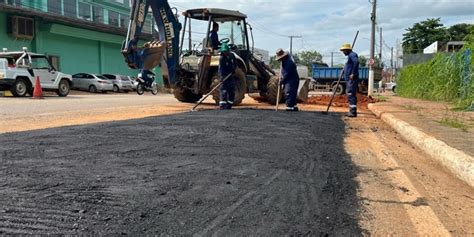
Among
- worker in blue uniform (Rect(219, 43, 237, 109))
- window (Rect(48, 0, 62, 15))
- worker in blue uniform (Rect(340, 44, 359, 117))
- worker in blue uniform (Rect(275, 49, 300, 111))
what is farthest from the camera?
window (Rect(48, 0, 62, 15))

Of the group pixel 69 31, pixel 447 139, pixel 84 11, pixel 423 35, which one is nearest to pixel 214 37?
pixel 447 139

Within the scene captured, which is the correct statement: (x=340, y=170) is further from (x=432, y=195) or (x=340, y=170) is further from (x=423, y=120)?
(x=423, y=120)

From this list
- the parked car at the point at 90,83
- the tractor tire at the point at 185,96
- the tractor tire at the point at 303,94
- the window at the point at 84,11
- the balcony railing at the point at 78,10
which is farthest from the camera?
the window at the point at 84,11

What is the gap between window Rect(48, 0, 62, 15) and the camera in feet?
106

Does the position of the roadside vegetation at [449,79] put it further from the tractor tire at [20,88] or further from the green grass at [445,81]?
the tractor tire at [20,88]

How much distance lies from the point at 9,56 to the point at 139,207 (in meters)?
18.9

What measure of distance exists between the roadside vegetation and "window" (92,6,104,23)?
83.5ft

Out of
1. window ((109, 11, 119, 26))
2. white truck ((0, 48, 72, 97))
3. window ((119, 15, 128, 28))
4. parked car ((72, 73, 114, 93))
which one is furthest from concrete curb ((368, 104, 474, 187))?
window ((119, 15, 128, 28))

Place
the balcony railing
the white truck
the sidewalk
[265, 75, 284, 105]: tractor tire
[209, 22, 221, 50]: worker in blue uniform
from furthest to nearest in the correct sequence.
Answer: the balcony railing
the white truck
[265, 75, 284, 105]: tractor tire
[209, 22, 221, 50]: worker in blue uniform
the sidewalk

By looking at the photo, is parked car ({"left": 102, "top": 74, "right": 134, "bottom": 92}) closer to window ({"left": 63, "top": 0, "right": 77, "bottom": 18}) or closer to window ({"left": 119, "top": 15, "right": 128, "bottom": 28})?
window ({"left": 63, "top": 0, "right": 77, "bottom": 18})

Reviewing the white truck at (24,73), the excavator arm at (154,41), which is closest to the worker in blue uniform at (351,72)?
the excavator arm at (154,41)

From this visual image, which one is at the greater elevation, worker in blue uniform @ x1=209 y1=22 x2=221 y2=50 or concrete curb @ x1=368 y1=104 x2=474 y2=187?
worker in blue uniform @ x1=209 y1=22 x2=221 y2=50

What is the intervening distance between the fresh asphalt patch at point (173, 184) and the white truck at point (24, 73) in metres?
14.2

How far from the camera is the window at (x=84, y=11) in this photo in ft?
117
